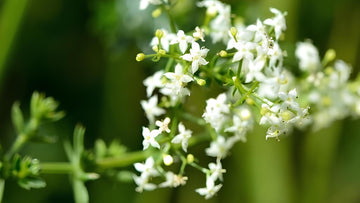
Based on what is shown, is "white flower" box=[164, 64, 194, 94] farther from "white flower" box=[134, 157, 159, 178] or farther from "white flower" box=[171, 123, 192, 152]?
"white flower" box=[134, 157, 159, 178]

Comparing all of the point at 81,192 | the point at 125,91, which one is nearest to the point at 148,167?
the point at 81,192

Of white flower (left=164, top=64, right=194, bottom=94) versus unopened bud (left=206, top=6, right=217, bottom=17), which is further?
unopened bud (left=206, top=6, right=217, bottom=17)

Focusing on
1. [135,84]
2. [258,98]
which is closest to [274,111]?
[258,98]

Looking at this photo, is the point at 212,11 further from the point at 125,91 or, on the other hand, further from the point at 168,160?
the point at 125,91

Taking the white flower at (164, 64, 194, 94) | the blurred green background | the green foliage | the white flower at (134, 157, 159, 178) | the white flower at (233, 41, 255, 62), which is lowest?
the white flower at (134, 157, 159, 178)

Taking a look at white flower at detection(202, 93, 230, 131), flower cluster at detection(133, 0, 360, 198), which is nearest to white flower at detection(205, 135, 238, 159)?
flower cluster at detection(133, 0, 360, 198)
